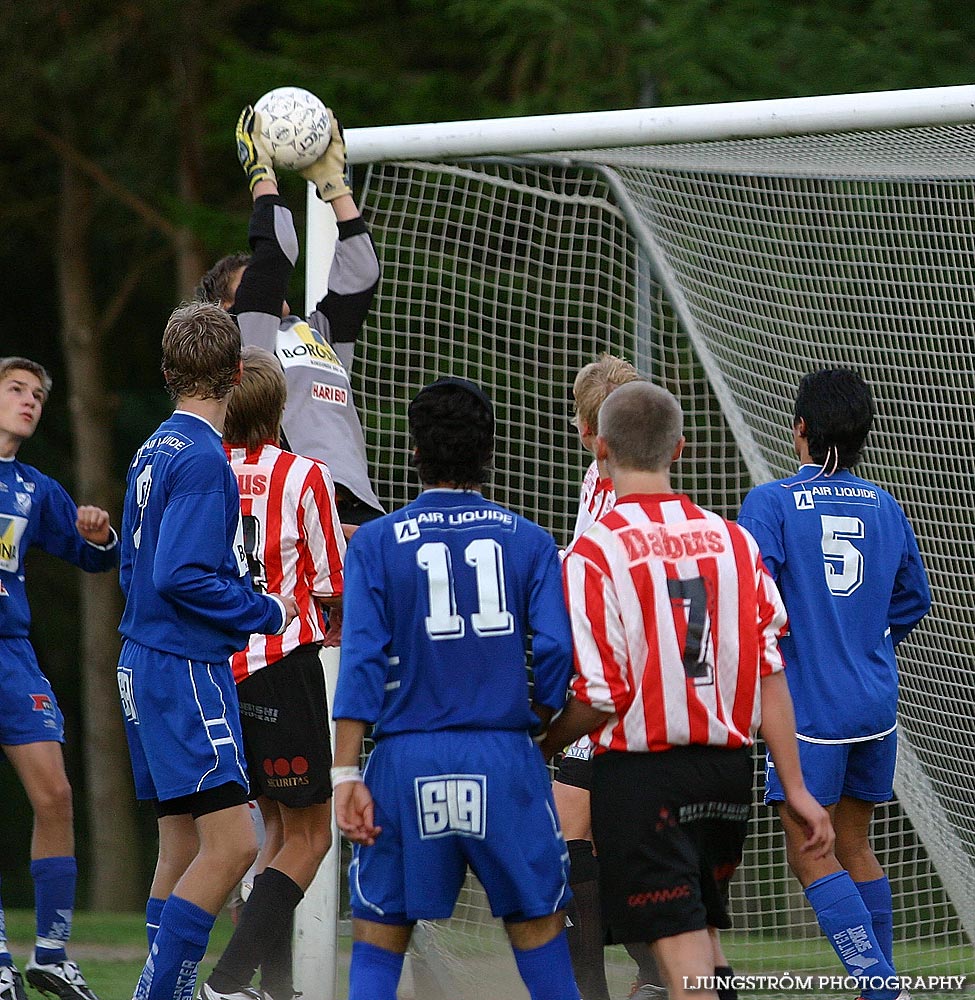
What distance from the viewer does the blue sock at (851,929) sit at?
12.9 ft

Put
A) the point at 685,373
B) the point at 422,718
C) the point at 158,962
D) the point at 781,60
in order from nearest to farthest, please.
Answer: the point at 422,718 < the point at 158,962 < the point at 685,373 < the point at 781,60

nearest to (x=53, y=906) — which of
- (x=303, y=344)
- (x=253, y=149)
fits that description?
(x=303, y=344)

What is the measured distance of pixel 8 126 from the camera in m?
13.4

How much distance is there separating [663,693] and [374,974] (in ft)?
2.87

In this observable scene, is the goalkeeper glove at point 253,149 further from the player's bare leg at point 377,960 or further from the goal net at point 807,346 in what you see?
the player's bare leg at point 377,960

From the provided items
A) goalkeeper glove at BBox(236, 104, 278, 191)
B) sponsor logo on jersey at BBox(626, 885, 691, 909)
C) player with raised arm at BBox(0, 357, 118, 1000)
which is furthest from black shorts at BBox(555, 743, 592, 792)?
goalkeeper glove at BBox(236, 104, 278, 191)

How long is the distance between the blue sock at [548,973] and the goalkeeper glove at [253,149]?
2809 mm

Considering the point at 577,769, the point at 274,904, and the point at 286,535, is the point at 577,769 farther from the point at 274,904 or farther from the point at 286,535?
the point at 286,535

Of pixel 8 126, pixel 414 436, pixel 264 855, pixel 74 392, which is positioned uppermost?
pixel 8 126

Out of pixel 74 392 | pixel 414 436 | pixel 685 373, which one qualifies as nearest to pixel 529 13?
pixel 685 373

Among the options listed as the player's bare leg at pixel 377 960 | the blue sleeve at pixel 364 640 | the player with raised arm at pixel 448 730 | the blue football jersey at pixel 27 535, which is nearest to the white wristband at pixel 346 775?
the player with raised arm at pixel 448 730

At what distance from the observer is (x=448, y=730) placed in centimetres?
309

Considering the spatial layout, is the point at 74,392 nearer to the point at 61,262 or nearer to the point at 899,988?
the point at 61,262

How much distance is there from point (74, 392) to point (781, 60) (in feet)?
25.5
